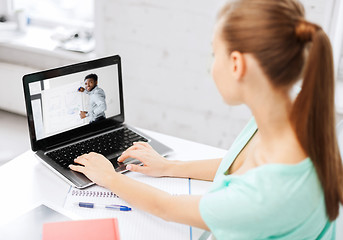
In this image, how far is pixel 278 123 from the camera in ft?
2.88

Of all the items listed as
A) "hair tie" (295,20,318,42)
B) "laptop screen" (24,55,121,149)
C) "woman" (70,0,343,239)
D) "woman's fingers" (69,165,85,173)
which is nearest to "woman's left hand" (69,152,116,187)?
"woman's fingers" (69,165,85,173)

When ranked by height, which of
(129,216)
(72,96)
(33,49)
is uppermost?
(72,96)

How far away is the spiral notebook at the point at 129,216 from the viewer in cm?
102

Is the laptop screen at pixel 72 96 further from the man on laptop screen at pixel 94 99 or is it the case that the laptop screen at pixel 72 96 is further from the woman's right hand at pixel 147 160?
the woman's right hand at pixel 147 160

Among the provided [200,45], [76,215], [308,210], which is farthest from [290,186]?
[200,45]

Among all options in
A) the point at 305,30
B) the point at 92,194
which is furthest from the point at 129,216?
the point at 305,30

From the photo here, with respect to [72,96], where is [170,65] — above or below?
below

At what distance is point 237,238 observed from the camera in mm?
879

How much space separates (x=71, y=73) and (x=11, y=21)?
1.88 m

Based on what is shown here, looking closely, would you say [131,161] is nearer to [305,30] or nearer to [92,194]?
[92,194]

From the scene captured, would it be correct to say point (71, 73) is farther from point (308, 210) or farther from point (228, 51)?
point (308, 210)

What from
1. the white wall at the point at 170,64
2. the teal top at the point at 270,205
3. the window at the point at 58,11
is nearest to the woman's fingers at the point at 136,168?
the teal top at the point at 270,205

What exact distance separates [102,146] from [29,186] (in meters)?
0.26

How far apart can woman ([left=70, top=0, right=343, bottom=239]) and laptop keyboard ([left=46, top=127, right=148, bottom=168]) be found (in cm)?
47
